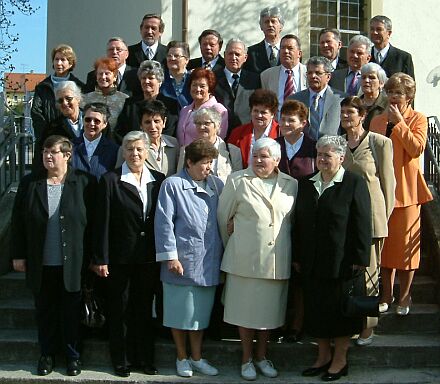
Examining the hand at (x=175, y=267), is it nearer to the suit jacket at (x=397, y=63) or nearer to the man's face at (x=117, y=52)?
the man's face at (x=117, y=52)

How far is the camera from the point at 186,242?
236 inches

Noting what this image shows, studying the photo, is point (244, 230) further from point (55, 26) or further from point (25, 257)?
point (55, 26)

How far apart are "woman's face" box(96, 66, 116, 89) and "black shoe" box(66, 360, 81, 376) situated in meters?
2.69

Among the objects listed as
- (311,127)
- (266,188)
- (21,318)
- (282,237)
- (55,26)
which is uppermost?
(55,26)

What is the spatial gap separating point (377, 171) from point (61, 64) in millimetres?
3388

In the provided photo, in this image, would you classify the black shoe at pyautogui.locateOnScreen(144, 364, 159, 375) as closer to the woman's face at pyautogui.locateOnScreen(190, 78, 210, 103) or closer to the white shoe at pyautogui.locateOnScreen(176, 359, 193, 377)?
the white shoe at pyautogui.locateOnScreen(176, 359, 193, 377)

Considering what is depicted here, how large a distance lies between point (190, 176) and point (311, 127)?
58.2 inches

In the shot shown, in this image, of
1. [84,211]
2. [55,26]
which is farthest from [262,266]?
[55,26]

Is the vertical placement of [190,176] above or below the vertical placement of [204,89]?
below

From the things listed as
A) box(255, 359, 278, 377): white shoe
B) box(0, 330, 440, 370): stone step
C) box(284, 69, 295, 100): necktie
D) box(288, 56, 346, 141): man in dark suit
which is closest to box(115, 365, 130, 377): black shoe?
box(0, 330, 440, 370): stone step

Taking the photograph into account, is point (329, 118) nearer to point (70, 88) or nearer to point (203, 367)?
point (70, 88)

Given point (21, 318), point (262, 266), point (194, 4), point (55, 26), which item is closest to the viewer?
point (262, 266)

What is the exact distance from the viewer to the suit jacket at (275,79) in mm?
7633

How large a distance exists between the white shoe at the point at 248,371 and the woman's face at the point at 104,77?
9.88ft
